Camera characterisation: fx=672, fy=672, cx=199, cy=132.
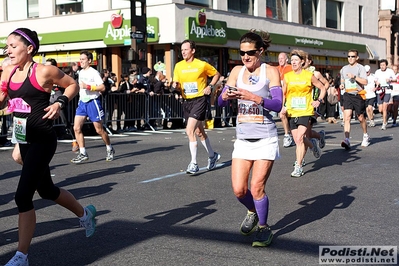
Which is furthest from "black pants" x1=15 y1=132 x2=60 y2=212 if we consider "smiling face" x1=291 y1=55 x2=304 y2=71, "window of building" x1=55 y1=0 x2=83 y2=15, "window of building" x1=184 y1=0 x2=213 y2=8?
"window of building" x1=55 y1=0 x2=83 y2=15

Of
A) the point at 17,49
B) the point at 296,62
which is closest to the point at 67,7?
the point at 296,62

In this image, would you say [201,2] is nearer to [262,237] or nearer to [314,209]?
[314,209]

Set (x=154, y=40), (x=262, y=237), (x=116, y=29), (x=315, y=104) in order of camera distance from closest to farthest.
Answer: (x=262, y=237) < (x=315, y=104) < (x=154, y=40) < (x=116, y=29)

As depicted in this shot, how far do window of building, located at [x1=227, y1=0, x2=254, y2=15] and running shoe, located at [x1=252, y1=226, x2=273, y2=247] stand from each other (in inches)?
1152

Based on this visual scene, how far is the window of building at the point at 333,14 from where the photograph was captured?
1684 inches

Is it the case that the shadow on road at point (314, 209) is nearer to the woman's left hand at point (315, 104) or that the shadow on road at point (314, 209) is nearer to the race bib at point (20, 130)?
the woman's left hand at point (315, 104)

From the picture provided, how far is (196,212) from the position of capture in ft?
23.3

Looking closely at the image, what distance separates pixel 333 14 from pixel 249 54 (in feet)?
128

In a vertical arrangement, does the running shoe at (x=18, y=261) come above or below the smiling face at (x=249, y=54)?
below

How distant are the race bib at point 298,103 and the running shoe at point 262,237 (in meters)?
4.76

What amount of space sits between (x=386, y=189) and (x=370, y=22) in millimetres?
41298

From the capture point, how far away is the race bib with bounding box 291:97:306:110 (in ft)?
33.3

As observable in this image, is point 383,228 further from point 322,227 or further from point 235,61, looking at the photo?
point 235,61

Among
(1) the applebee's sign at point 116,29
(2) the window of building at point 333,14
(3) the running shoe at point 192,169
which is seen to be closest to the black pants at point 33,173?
(3) the running shoe at point 192,169
